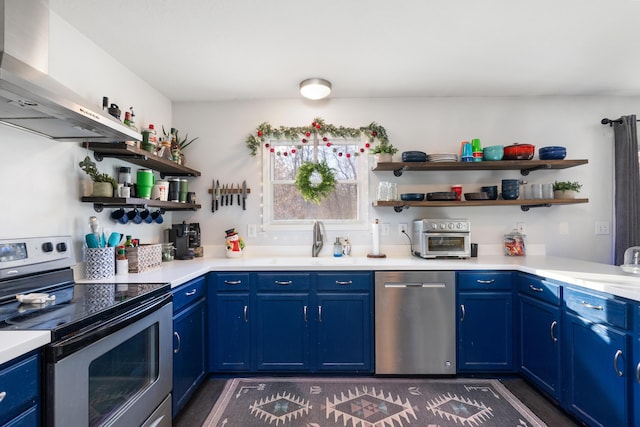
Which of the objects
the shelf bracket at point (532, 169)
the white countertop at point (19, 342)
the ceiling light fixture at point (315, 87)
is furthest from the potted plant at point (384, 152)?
the white countertop at point (19, 342)

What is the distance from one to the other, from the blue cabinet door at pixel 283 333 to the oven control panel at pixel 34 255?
1281 mm

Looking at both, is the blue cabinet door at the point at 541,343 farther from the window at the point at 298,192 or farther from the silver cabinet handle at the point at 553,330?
the window at the point at 298,192

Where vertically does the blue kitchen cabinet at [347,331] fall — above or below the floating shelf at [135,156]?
below

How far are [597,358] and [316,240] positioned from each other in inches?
83.0

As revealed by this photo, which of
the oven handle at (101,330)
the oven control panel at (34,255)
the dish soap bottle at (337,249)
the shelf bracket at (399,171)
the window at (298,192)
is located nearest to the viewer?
the oven handle at (101,330)

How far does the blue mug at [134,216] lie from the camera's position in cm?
238

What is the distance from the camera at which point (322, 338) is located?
8.10ft

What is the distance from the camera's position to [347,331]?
246 cm

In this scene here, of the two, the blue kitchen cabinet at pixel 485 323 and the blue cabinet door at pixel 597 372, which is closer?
the blue cabinet door at pixel 597 372

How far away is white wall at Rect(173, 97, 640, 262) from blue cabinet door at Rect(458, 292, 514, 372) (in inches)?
31.4

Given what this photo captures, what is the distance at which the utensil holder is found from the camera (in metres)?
1.96

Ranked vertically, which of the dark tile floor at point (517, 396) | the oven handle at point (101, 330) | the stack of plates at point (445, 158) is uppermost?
the stack of plates at point (445, 158)

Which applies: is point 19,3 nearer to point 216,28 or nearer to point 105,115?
point 105,115

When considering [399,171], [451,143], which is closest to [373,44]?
[399,171]
